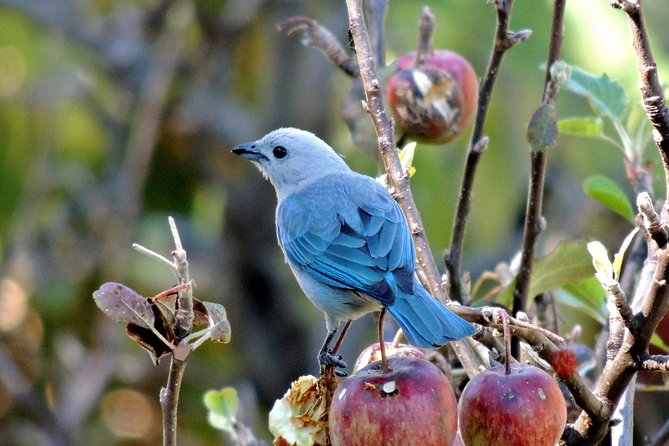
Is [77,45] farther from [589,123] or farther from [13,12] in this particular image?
[589,123]

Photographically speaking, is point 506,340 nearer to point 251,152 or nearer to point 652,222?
point 652,222

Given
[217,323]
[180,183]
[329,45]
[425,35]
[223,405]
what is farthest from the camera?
[180,183]

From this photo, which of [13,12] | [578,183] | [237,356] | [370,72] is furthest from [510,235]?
[370,72]

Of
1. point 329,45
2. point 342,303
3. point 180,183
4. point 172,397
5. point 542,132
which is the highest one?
point 329,45

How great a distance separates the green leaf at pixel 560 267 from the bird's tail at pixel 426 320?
0.85 feet

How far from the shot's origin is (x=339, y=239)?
10.5 ft

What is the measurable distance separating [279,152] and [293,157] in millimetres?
54

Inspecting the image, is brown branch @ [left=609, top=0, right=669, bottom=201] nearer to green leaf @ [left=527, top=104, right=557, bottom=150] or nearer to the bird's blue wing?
green leaf @ [left=527, top=104, right=557, bottom=150]

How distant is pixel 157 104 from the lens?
18.4 feet

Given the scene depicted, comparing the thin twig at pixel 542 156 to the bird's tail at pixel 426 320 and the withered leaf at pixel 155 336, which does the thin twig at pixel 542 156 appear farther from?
the withered leaf at pixel 155 336

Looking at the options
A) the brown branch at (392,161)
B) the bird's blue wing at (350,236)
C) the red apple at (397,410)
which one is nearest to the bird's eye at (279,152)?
the bird's blue wing at (350,236)

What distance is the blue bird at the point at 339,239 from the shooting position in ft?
8.58

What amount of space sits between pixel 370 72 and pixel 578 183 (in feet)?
14.1

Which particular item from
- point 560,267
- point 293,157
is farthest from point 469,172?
point 293,157
